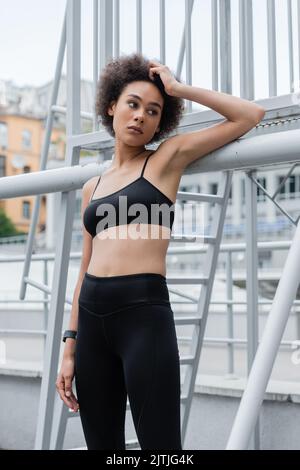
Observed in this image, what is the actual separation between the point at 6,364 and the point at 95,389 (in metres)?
3.63

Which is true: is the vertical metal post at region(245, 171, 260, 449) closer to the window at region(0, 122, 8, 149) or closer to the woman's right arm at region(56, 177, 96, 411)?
the woman's right arm at region(56, 177, 96, 411)

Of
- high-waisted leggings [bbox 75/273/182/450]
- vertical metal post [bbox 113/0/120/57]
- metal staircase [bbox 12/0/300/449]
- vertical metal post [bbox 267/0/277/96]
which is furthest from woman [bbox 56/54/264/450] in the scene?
vertical metal post [bbox 113/0/120/57]

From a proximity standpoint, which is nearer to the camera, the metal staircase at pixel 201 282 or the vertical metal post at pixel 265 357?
the vertical metal post at pixel 265 357

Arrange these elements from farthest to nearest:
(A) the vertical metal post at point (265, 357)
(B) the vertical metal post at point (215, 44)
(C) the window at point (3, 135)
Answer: (C) the window at point (3, 135) < (B) the vertical metal post at point (215, 44) < (A) the vertical metal post at point (265, 357)

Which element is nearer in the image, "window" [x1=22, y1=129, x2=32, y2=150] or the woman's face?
the woman's face

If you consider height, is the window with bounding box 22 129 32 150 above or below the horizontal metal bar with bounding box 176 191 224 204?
above

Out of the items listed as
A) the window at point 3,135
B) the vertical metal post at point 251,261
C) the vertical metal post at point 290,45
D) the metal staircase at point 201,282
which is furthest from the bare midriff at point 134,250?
the window at point 3,135

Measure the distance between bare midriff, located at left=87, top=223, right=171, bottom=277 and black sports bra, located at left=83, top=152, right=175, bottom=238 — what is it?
0.07ft

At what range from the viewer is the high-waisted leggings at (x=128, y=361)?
2.16 meters

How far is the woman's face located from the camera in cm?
230

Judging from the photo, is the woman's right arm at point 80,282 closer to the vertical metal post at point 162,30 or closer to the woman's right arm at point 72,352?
the woman's right arm at point 72,352

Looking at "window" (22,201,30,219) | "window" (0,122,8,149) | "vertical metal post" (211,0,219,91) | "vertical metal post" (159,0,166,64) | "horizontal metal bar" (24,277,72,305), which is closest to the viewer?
"vertical metal post" (211,0,219,91)

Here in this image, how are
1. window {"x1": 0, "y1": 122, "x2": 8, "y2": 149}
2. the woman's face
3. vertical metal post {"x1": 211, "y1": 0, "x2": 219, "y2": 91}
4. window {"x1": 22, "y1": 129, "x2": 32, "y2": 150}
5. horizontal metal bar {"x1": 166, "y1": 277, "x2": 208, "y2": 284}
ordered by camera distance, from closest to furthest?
the woman's face < vertical metal post {"x1": 211, "y1": 0, "x2": 219, "y2": 91} < horizontal metal bar {"x1": 166, "y1": 277, "x2": 208, "y2": 284} < window {"x1": 0, "y1": 122, "x2": 8, "y2": 149} < window {"x1": 22, "y1": 129, "x2": 32, "y2": 150}

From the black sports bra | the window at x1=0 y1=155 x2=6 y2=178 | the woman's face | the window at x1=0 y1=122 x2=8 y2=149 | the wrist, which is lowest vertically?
the wrist
